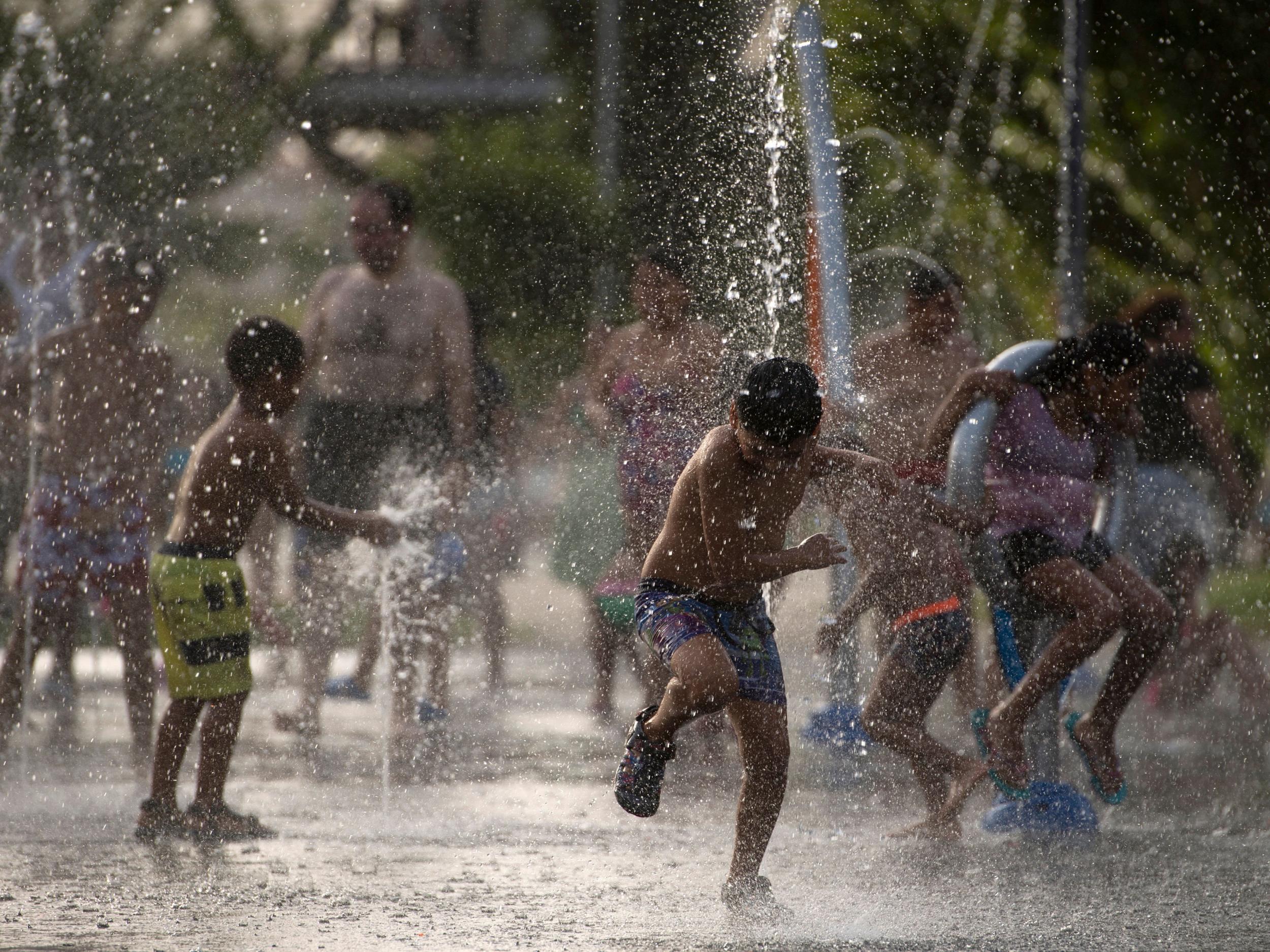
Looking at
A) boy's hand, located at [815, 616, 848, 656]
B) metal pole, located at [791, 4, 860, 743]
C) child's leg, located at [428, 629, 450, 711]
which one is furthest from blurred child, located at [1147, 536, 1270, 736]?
child's leg, located at [428, 629, 450, 711]

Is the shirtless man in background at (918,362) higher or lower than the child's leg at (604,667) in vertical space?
higher

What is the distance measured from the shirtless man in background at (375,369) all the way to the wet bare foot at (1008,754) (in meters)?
2.74

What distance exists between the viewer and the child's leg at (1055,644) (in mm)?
4688

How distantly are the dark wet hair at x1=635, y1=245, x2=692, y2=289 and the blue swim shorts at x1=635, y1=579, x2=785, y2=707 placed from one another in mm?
2114

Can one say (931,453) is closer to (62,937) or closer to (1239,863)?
(1239,863)

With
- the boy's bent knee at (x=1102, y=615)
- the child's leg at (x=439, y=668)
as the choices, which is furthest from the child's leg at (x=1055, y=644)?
the child's leg at (x=439, y=668)

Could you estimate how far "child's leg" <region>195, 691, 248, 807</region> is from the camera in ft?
15.5

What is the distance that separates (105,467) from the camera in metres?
5.86

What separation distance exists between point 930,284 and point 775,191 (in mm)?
1107

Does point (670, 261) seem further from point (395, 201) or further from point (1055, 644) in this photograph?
point (1055, 644)

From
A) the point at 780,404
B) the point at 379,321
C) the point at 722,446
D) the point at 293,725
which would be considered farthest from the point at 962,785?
the point at 379,321

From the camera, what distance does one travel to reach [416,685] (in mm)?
7078

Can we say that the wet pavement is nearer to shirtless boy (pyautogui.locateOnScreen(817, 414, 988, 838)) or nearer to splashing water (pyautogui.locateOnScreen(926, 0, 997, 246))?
shirtless boy (pyautogui.locateOnScreen(817, 414, 988, 838))

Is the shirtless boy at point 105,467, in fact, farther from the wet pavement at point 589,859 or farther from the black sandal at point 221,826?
the black sandal at point 221,826
